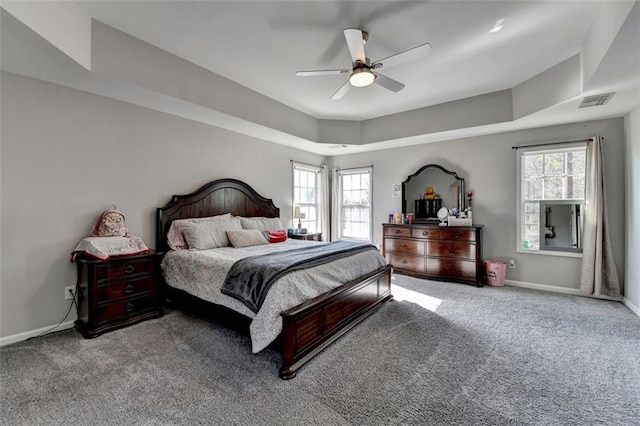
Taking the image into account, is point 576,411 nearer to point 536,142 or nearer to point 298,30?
point 298,30

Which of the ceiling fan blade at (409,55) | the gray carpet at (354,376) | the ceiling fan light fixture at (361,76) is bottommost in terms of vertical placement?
the gray carpet at (354,376)

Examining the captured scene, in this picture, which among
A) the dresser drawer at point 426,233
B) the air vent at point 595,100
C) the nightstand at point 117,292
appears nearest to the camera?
the nightstand at point 117,292

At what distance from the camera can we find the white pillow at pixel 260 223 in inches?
168

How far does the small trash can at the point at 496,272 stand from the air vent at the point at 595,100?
233cm

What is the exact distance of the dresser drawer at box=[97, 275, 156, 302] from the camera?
8.92 feet

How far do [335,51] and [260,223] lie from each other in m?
2.62

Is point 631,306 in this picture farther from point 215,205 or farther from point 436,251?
point 215,205

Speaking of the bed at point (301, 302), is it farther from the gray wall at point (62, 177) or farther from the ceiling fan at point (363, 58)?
the ceiling fan at point (363, 58)

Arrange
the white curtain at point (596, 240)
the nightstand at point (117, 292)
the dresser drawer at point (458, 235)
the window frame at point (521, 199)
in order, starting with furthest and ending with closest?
1. the dresser drawer at point (458, 235)
2. the window frame at point (521, 199)
3. the white curtain at point (596, 240)
4. the nightstand at point (117, 292)

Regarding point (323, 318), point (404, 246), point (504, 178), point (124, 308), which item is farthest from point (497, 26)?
point (124, 308)

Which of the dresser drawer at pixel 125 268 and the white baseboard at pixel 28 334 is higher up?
the dresser drawer at pixel 125 268

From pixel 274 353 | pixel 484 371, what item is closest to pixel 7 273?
pixel 274 353

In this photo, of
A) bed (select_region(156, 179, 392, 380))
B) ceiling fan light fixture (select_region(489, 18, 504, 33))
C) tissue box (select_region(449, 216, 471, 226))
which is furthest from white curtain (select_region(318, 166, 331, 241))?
ceiling fan light fixture (select_region(489, 18, 504, 33))

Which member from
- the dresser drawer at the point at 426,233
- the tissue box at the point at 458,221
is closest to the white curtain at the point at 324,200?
the dresser drawer at the point at 426,233
